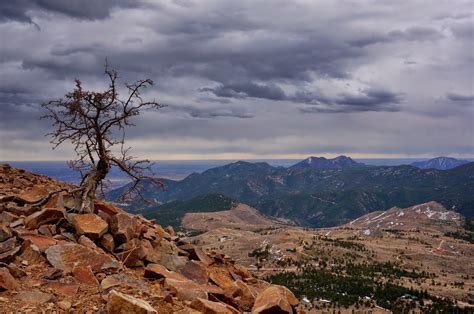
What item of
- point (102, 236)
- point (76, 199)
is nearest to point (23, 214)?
point (76, 199)

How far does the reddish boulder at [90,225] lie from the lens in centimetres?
2258

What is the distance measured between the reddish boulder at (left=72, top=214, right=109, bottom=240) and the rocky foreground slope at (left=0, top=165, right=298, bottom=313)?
0.05m

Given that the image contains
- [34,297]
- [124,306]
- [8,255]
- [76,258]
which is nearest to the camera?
[124,306]

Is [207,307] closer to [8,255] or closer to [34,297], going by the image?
[34,297]

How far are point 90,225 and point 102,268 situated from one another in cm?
459

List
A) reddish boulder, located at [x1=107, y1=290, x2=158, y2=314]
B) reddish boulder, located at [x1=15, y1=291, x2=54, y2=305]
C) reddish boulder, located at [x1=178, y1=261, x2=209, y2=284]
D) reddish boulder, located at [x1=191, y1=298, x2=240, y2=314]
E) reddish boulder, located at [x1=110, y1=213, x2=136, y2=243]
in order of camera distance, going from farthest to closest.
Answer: reddish boulder, located at [x1=110, y1=213, x2=136, y2=243] → reddish boulder, located at [x1=178, y1=261, x2=209, y2=284] → reddish boulder, located at [x1=191, y1=298, x2=240, y2=314] → reddish boulder, located at [x1=15, y1=291, x2=54, y2=305] → reddish boulder, located at [x1=107, y1=290, x2=158, y2=314]

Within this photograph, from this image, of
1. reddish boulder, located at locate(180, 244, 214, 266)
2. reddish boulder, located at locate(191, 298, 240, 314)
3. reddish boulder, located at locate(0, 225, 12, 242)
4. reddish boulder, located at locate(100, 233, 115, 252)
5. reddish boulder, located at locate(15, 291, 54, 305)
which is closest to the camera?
reddish boulder, located at locate(15, 291, 54, 305)

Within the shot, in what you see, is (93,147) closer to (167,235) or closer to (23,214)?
(23,214)

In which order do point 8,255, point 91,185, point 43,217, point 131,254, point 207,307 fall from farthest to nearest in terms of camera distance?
point 91,185, point 43,217, point 131,254, point 8,255, point 207,307

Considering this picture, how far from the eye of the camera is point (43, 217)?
906 inches

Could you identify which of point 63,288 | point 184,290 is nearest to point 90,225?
point 63,288

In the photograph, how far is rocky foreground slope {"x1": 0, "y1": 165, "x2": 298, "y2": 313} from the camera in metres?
15.9

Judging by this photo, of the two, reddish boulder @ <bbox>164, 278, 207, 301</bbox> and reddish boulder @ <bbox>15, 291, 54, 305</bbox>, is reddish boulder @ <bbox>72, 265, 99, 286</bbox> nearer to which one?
reddish boulder @ <bbox>15, 291, 54, 305</bbox>

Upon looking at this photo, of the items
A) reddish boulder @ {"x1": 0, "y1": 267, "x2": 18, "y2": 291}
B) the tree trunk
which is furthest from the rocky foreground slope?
the tree trunk
